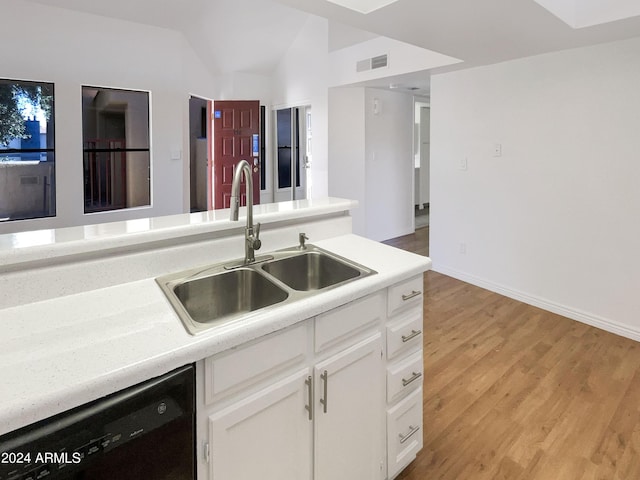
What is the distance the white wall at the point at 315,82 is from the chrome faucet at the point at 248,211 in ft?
12.7

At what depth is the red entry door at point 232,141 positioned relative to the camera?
6457 millimetres

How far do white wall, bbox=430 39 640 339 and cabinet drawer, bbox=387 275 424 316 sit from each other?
87.3 inches

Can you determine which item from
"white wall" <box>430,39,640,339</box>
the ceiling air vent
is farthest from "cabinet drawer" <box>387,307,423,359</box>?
the ceiling air vent

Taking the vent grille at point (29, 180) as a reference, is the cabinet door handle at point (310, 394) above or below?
below

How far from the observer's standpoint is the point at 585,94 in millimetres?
3111

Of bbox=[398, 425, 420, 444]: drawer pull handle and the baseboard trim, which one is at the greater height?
the baseboard trim

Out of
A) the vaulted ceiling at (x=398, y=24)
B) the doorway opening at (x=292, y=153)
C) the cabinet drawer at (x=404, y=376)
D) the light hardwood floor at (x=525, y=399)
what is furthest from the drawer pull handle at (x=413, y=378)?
the doorway opening at (x=292, y=153)

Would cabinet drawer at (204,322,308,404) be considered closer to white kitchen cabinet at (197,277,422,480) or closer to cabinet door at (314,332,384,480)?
white kitchen cabinet at (197,277,422,480)

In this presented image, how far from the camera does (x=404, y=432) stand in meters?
1.72

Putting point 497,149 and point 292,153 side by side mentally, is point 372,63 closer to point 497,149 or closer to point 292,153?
point 497,149

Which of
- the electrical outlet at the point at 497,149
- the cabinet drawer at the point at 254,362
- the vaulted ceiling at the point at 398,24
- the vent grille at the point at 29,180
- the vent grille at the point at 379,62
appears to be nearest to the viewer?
the cabinet drawer at the point at 254,362

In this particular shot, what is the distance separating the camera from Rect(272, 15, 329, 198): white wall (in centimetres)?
541

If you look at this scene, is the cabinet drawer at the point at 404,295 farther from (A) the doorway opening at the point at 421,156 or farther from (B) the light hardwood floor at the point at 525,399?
(A) the doorway opening at the point at 421,156

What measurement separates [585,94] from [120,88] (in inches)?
183
